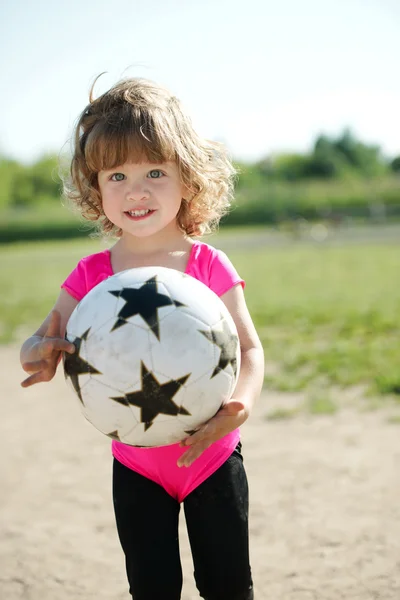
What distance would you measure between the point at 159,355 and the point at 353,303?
351 inches

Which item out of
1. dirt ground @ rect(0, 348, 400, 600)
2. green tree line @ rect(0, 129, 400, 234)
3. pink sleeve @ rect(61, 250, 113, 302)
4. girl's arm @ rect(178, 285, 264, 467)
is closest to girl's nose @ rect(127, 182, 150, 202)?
pink sleeve @ rect(61, 250, 113, 302)

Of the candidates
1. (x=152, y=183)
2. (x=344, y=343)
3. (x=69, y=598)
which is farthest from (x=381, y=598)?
(x=344, y=343)

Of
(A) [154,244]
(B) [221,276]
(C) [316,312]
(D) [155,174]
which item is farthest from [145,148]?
(C) [316,312]

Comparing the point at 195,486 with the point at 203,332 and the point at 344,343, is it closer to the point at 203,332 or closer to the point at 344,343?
the point at 203,332

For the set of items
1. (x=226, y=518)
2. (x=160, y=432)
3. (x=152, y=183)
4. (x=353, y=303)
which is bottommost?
(x=353, y=303)

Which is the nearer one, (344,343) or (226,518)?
(226,518)

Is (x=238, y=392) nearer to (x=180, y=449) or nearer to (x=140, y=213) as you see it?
(x=180, y=449)

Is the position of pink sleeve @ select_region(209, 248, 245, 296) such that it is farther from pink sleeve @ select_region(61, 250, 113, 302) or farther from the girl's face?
pink sleeve @ select_region(61, 250, 113, 302)

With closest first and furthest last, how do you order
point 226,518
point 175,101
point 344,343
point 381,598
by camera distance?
point 226,518 → point 175,101 → point 381,598 → point 344,343

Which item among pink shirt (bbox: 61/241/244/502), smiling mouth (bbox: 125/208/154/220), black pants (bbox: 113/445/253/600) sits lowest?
black pants (bbox: 113/445/253/600)

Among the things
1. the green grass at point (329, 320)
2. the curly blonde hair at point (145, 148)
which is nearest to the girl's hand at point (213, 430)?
the curly blonde hair at point (145, 148)

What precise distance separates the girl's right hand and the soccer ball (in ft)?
0.18

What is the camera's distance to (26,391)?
6703 millimetres

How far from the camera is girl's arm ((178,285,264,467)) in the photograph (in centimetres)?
217
